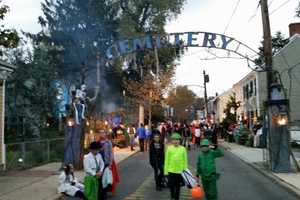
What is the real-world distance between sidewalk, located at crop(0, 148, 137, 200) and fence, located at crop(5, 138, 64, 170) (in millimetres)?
888

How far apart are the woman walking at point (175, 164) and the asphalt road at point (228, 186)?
4.79ft

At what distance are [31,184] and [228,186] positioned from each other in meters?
5.51

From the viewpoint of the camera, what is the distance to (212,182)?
494 inches

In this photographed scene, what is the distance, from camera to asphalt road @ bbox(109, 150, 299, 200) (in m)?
15.1

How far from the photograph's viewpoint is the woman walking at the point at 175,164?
13250mm

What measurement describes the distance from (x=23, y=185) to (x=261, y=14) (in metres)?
11.0

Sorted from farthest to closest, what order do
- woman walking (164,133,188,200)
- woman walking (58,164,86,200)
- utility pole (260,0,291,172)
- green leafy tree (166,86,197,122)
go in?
green leafy tree (166,86,197,122) < utility pole (260,0,291,172) < woman walking (58,164,86,200) < woman walking (164,133,188,200)

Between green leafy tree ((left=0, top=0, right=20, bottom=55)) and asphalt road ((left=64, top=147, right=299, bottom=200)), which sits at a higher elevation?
green leafy tree ((left=0, top=0, right=20, bottom=55))

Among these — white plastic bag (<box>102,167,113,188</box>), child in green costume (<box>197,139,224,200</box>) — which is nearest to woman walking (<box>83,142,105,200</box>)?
white plastic bag (<box>102,167,113,188</box>)

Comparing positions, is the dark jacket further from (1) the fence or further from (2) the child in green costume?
(1) the fence

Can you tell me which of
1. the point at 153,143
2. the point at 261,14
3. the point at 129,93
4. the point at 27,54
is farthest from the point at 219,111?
the point at 153,143

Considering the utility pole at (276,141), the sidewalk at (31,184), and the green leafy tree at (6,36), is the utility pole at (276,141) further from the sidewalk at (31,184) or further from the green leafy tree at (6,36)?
the green leafy tree at (6,36)

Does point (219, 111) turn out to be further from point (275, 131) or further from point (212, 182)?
point (212, 182)

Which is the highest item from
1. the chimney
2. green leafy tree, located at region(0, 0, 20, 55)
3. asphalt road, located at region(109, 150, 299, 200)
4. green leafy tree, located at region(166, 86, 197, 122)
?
the chimney
